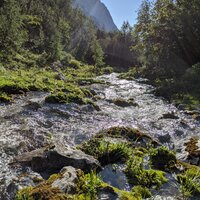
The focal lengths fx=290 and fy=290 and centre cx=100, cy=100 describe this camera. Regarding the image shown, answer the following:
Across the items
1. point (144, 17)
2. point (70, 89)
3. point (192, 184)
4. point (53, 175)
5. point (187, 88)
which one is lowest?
point (53, 175)

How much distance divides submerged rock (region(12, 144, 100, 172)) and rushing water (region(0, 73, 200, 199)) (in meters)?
0.59

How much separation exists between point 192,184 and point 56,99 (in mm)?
12662

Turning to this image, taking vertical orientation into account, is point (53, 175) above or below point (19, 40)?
below

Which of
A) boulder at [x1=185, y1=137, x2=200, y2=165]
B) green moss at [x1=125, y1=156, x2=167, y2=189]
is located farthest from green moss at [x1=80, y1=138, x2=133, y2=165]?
boulder at [x1=185, y1=137, x2=200, y2=165]

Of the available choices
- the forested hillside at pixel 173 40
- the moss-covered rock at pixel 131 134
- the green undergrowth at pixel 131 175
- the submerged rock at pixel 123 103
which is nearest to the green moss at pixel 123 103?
the submerged rock at pixel 123 103

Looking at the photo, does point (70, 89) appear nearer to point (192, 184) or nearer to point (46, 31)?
point (192, 184)

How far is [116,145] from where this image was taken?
10.4m

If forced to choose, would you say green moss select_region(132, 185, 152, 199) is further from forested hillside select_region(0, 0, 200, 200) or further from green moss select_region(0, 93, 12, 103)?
green moss select_region(0, 93, 12, 103)

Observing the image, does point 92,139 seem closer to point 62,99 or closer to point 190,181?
point 190,181

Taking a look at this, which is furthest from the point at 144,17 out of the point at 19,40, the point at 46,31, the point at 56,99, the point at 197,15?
the point at 56,99

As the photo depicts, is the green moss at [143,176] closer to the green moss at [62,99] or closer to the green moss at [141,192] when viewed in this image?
the green moss at [141,192]

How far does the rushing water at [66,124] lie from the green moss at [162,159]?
155cm

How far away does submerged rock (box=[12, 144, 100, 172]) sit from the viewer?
8812mm

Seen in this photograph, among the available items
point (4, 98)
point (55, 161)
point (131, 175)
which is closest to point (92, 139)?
point (55, 161)
